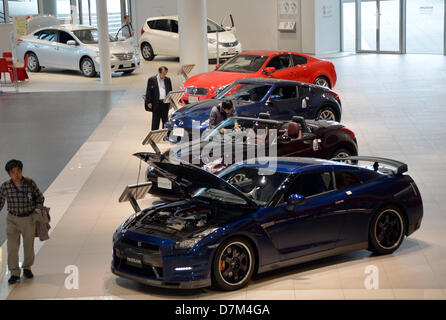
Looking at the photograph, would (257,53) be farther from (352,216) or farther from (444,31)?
(444,31)

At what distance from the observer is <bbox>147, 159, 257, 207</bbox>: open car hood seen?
8117mm

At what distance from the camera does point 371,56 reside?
33062 mm

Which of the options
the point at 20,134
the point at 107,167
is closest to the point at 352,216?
the point at 107,167

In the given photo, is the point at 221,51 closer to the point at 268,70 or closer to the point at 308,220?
the point at 268,70

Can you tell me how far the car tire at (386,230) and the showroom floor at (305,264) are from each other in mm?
152

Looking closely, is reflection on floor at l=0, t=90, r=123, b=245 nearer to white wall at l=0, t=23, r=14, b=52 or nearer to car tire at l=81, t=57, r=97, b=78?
car tire at l=81, t=57, r=97, b=78

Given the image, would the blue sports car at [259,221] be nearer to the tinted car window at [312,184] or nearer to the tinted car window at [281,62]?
the tinted car window at [312,184]

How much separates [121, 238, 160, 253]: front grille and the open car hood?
809mm

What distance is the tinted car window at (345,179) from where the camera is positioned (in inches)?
355

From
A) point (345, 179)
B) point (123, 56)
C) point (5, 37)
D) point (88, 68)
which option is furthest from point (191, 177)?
point (5, 37)

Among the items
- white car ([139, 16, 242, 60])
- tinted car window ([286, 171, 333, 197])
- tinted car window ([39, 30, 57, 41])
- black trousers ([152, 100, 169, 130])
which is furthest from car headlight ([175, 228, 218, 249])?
tinted car window ([39, 30, 57, 41])

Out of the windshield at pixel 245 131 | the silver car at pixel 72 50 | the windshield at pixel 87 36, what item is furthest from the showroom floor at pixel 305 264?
the windshield at pixel 87 36

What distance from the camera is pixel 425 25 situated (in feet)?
107

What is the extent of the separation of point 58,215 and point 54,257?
195 centimetres
